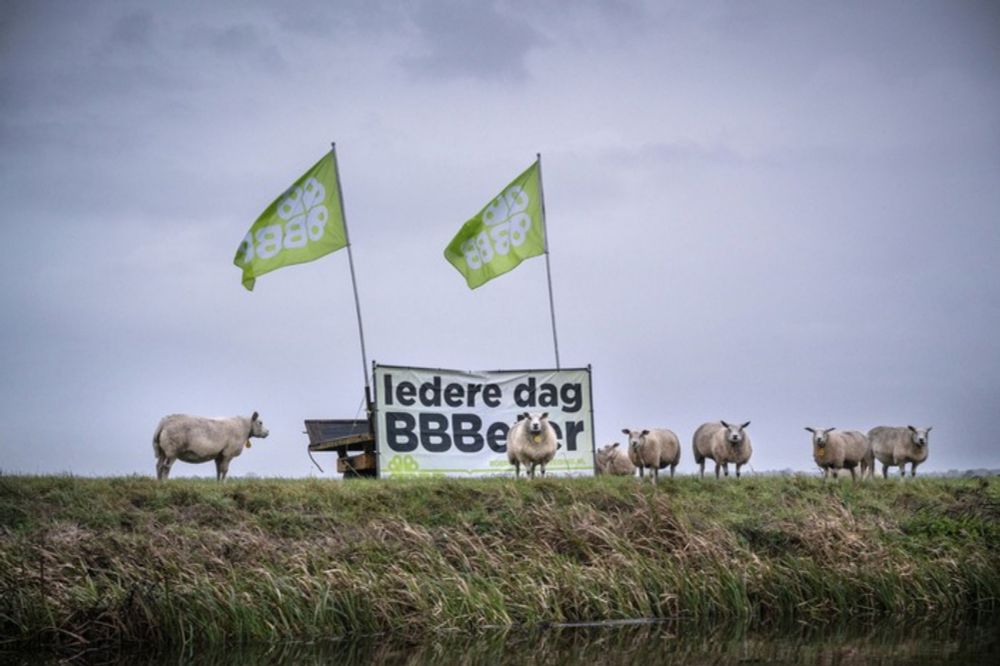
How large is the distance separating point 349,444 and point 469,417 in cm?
284

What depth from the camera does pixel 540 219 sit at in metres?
29.9

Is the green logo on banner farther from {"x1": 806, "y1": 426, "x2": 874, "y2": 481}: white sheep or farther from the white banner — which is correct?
{"x1": 806, "y1": 426, "x2": 874, "y2": 481}: white sheep

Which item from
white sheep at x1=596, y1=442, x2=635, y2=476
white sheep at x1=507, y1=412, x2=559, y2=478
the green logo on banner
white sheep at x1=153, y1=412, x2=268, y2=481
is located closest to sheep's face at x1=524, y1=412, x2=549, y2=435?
white sheep at x1=507, y1=412, x2=559, y2=478

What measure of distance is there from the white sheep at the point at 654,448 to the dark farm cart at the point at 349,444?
6.33 metres

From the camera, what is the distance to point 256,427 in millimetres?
27672

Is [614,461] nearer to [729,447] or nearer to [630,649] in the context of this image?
[729,447]

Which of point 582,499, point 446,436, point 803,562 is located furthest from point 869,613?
point 446,436

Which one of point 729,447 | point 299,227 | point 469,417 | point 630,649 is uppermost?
point 299,227

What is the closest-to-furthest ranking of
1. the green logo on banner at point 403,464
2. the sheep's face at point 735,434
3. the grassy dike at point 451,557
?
the grassy dike at point 451,557
the green logo on banner at point 403,464
the sheep's face at point 735,434

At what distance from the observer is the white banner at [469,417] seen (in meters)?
25.9

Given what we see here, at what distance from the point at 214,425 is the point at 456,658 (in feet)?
37.0

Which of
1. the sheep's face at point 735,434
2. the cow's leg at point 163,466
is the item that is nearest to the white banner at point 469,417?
the sheep's face at point 735,434

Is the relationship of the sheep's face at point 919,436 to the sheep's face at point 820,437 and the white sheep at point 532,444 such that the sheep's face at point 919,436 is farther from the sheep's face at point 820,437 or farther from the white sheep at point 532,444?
the white sheep at point 532,444

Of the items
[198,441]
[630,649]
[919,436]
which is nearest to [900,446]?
[919,436]
